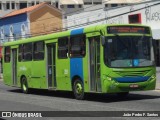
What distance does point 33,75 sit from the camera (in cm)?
2384

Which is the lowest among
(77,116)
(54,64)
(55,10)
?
(77,116)

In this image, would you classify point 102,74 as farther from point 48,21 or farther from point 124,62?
point 48,21

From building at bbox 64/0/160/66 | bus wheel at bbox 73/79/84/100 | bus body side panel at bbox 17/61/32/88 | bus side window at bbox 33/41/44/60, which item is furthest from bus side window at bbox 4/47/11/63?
building at bbox 64/0/160/66

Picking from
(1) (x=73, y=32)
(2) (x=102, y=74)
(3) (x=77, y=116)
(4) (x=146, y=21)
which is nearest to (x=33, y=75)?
(1) (x=73, y=32)

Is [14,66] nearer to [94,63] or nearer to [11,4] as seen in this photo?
[94,63]

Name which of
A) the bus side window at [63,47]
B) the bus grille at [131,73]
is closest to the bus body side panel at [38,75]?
the bus side window at [63,47]

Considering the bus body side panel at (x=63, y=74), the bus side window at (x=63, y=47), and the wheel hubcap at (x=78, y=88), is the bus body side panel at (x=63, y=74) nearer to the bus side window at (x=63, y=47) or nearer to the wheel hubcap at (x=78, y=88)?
the bus side window at (x=63, y=47)

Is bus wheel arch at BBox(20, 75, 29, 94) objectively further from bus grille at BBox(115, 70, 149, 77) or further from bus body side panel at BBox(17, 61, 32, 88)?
bus grille at BBox(115, 70, 149, 77)

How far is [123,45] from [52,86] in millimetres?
5191

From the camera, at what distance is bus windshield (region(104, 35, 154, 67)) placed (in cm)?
1750

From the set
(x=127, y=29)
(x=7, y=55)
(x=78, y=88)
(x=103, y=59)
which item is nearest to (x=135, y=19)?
(x=7, y=55)

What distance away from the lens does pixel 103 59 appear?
17.5m

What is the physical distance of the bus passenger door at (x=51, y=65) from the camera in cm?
2133

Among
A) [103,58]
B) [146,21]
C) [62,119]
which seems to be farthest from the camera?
[146,21]
